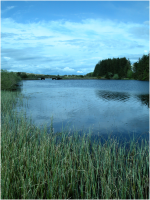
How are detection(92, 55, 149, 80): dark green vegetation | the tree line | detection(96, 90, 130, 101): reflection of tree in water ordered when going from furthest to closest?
detection(92, 55, 149, 80): dark green vegetation < the tree line < detection(96, 90, 130, 101): reflection of tree in water

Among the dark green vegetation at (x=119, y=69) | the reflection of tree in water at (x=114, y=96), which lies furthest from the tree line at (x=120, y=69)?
the reflection of tree in water at (x=114, y=96)

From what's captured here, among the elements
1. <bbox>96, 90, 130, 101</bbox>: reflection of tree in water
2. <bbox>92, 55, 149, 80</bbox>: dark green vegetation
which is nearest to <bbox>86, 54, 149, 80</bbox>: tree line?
<bbox>92, 55, 149, 80</bbox>: dark green vegetation

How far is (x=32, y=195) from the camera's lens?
3945 mm

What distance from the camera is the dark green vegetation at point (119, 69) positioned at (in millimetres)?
68500

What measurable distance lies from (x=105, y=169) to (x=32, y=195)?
1.89m

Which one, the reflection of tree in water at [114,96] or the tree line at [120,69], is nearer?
the reflection of tree in water at [114,96]

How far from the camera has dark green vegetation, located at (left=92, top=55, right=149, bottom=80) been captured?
68500 mm

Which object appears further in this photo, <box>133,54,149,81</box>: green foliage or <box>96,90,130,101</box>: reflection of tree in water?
<box>133,54,149,81</box>: green foliage

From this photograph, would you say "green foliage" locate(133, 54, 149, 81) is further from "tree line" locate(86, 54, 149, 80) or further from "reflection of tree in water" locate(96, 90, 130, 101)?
"reflection of tree in water" locate(96, 90, 130, 101)

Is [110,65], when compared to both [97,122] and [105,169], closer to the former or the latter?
[97,122]

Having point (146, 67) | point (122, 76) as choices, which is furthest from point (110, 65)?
point (146, 67)

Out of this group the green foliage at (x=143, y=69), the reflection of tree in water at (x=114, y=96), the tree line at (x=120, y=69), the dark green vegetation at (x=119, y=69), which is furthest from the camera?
the dark green vegetation at (x=119, y=69)

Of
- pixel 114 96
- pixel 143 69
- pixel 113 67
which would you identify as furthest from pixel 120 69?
pixel 114 96

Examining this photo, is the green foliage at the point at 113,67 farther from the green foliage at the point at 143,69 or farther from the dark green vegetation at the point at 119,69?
the green foliage at the point at 143,69
